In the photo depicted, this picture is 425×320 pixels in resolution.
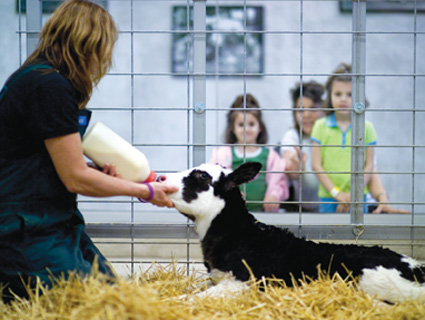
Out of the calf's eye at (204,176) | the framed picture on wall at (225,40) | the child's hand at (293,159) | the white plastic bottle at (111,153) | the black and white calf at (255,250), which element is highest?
the framed picture on wall at (225,40)

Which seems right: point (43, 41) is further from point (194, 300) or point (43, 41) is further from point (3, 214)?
point (194, 300)

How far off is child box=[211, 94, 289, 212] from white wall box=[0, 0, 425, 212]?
1.88ft

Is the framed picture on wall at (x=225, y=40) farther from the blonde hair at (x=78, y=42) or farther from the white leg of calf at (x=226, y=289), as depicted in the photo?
the white leg of calf at (x=226, y=289)

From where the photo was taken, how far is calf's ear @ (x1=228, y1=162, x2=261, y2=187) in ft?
9.53

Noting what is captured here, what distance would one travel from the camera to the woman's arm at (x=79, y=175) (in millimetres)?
2357

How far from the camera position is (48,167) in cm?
252

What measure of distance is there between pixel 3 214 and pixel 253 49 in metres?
4.15

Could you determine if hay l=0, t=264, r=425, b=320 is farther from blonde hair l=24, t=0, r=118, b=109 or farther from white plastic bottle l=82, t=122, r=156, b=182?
blonde hair l=24, t=0, r=118, b=109

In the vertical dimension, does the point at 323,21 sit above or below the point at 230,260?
above

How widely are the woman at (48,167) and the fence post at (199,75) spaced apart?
36.9 inches

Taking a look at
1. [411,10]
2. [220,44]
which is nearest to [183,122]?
[220,44]

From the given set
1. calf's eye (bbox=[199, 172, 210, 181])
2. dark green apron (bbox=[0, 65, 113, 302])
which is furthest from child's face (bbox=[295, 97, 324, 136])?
dark green apron (bbox=[0, 65, 113, 302])

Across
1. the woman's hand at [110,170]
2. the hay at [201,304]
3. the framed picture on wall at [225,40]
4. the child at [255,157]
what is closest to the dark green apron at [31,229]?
the hay at [201,304]

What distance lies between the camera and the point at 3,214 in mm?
2504
